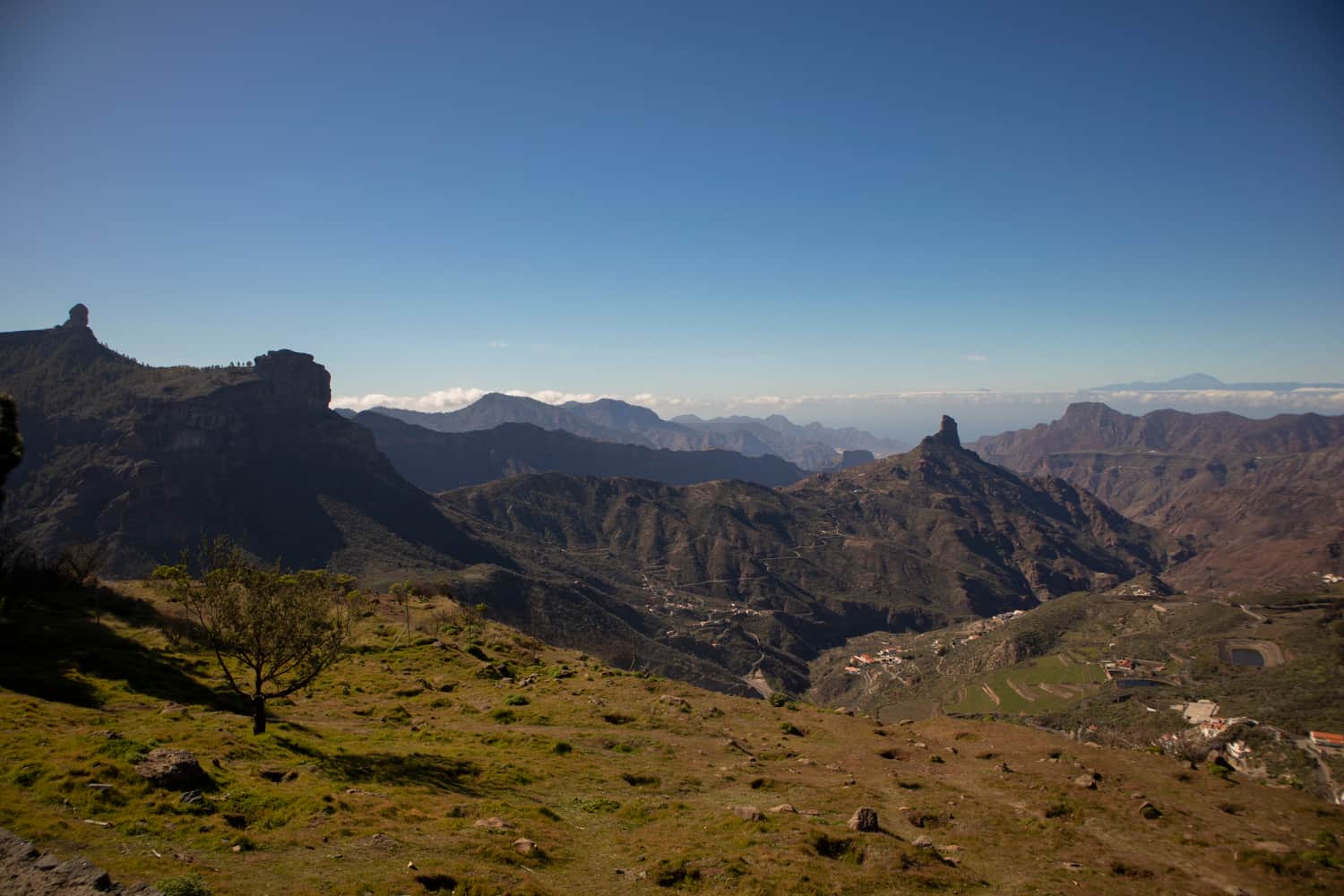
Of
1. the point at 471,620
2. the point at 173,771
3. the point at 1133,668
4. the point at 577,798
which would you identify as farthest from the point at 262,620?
the point at 1133,668

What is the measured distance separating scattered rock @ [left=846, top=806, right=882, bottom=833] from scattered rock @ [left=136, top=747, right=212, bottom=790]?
69.5ft

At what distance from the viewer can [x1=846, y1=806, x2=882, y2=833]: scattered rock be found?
20.9m

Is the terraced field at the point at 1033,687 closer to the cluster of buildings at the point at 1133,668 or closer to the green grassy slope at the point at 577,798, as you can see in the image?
the cluster of buildings at the point at 1133,668

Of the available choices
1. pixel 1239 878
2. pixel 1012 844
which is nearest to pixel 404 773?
pixel 1012 844

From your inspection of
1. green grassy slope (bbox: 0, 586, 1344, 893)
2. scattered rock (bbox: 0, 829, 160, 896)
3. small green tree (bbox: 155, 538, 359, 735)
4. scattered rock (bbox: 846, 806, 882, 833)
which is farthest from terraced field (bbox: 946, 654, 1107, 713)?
scattered rock (bbox: 0, 829, 160, 896)

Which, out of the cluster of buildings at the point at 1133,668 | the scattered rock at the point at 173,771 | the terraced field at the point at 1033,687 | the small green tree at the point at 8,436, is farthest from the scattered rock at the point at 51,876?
the cluster of buildings at the point at 1133,668

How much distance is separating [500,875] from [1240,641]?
636 feet

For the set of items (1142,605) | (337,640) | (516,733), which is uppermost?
(337,640)

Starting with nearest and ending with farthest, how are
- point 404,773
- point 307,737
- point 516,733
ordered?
point 404,773 → point 307,737 → point 516,733

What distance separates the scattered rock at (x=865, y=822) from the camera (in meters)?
20.9

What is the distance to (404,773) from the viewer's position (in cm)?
2452

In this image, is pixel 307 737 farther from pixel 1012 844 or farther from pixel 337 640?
pixel 1012 844

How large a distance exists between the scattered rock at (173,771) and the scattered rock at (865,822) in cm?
2120

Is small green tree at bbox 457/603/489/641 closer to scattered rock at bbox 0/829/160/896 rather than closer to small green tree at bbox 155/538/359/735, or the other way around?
small green tree at bbox 155/538/359/735
